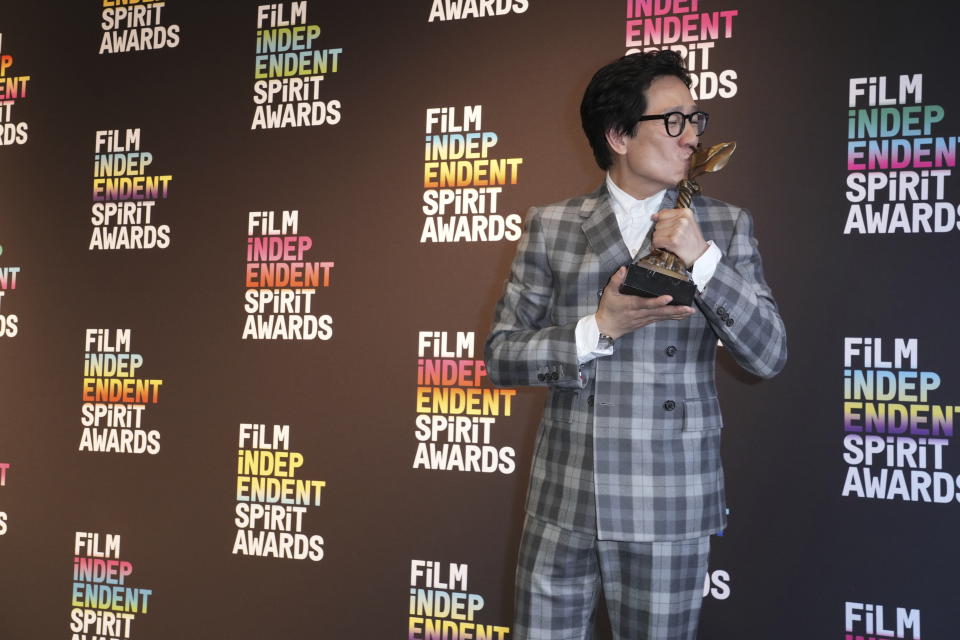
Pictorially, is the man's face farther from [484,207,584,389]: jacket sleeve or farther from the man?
[484,207,584,389]: jacket sleeve

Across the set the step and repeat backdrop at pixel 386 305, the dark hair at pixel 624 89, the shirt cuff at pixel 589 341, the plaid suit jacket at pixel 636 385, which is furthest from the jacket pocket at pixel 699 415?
the step and repeat backdrop at pixel 386 305

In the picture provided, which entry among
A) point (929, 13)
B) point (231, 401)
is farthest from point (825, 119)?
point (231, 401)

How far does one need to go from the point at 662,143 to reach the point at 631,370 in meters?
0.40

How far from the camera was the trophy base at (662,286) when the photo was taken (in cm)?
136

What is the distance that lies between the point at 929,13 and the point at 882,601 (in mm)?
1539

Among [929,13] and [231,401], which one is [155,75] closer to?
[231,401]

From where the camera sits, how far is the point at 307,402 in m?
2.94

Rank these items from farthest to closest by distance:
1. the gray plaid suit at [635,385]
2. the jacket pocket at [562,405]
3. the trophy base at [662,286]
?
the jacket pocket at [562,405], the gray plaid suit at [635,385], the trophy base at [662,286]

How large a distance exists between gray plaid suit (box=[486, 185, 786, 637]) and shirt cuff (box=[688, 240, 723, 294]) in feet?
0.04

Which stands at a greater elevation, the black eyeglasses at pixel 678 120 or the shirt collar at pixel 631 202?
the black eyeglasses at pixel 678 120

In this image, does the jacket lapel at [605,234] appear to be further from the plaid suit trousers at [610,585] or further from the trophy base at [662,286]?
the plaid suit trousers at [610,585]

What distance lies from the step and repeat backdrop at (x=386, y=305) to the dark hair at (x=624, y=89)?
94 centimetres

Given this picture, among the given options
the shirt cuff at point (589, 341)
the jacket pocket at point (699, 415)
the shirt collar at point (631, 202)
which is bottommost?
the jacket pocket at point (699, 415)

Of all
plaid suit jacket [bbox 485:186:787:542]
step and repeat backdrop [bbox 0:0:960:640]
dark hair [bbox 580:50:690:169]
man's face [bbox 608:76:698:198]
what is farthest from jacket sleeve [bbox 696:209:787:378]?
step and repeat backdrop [bbox 0:0:960:640]
